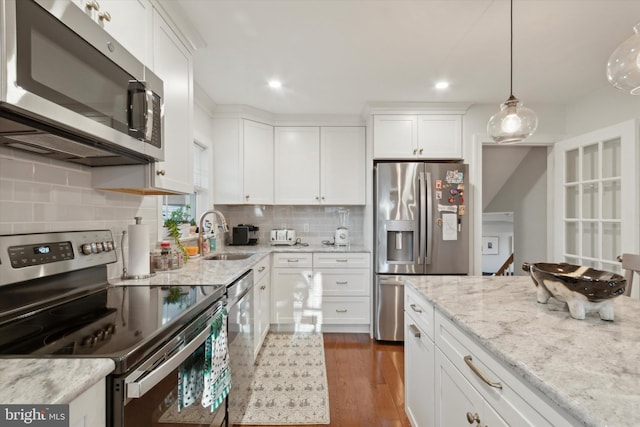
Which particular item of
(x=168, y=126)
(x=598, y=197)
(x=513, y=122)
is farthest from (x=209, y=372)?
(x=598, y=197)

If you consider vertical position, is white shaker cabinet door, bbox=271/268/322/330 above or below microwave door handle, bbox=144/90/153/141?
below

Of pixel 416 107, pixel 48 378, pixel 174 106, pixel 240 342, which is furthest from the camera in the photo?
pixel 416 107

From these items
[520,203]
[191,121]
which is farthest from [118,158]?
[520,203]

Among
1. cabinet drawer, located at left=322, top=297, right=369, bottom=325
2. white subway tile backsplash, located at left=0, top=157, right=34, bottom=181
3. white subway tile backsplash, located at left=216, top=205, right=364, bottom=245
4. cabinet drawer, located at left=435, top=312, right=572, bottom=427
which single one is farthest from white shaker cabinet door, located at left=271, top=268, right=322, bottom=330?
white subway tile backsplash, located at left=0, top=157, right=34, bottom=181

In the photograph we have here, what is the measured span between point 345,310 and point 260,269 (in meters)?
1.12

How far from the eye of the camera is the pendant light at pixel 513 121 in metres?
1.57

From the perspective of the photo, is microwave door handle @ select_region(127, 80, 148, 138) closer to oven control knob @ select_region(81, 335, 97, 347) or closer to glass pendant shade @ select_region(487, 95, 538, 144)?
oven control knob @ select_region(81, 335, 97, 347)

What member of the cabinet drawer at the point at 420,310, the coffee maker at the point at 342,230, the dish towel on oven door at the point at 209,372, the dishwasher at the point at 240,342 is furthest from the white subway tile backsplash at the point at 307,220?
the dish towel on oven door at the point at 209,372

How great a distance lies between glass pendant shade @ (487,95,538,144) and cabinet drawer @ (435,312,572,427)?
108cm

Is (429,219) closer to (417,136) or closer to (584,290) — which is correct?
(417,136)

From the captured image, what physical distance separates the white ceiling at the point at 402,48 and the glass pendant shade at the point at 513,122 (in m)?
0.61

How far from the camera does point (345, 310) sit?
326 centimetres

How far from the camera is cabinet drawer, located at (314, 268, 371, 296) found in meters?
3.26

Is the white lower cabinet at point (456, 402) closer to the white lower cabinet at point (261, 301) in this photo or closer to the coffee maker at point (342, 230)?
the white lower cabinet at point (261, 301)
